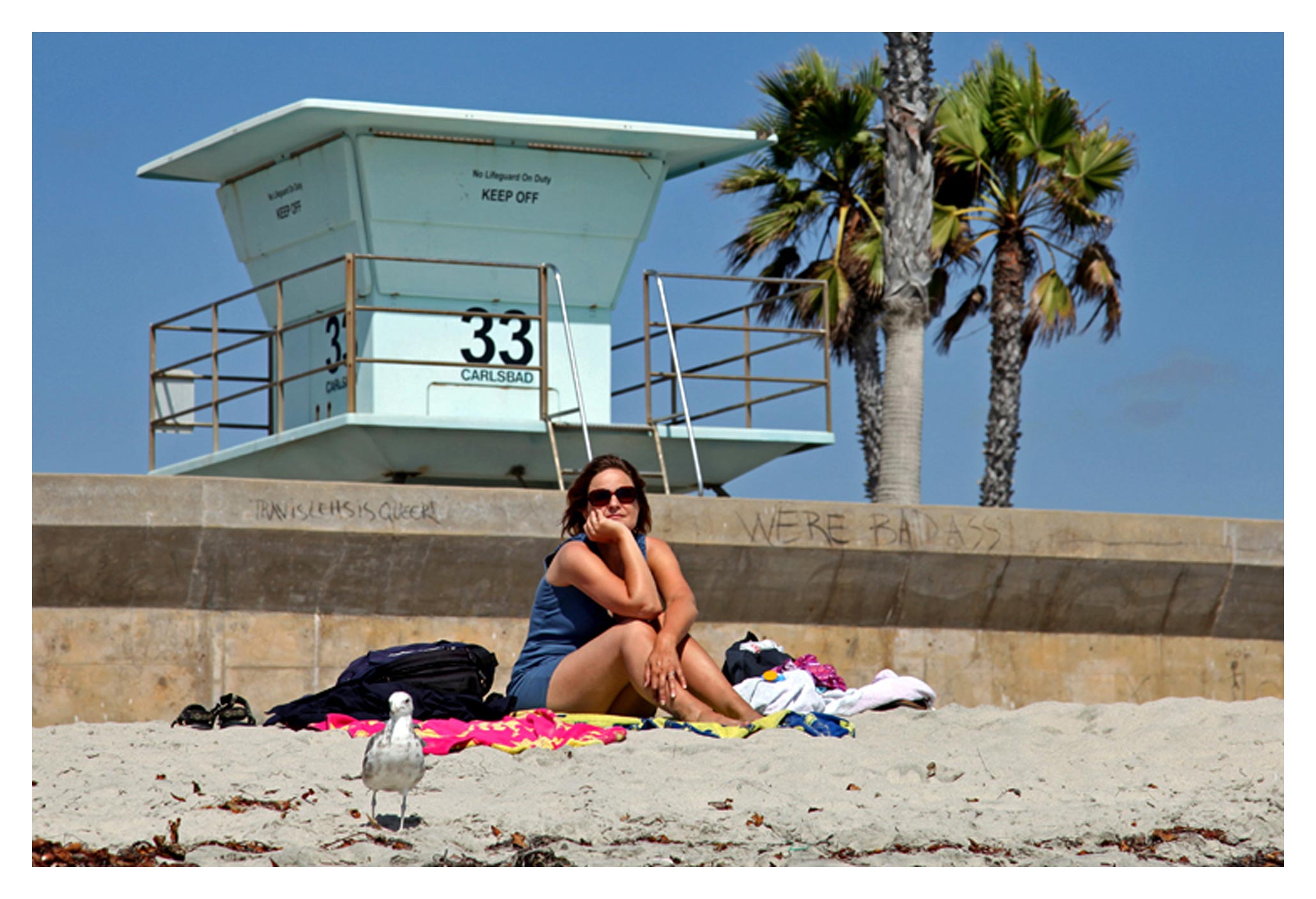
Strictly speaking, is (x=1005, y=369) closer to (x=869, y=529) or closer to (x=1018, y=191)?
(x=1018, y=191)

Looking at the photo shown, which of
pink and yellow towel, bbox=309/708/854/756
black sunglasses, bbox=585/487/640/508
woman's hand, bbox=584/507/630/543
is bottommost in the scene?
pink and yellow towel, bbox=309/708/854/756

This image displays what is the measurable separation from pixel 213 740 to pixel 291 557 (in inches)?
85.0

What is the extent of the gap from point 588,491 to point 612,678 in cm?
81

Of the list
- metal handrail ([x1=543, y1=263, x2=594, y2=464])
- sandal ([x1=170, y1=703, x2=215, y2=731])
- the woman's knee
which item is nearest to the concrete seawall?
sandal ([x1=170, y1=703, x2=215, y2=731])

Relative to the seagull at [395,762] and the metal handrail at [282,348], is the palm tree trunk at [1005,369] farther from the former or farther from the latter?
the seagull at [395,762]

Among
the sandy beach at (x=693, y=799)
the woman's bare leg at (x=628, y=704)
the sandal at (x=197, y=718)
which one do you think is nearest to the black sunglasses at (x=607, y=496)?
the woman's bare leg at (x=628, y=704)

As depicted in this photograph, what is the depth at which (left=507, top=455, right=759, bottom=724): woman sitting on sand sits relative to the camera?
6211mm

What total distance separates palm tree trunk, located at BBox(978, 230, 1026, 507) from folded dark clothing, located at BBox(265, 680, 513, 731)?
1512 cm

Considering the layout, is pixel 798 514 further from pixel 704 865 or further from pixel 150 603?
pixel 704 865

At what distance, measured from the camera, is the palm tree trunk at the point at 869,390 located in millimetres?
22844

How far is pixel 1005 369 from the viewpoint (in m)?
21.3

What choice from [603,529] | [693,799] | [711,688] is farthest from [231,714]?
[693,799]

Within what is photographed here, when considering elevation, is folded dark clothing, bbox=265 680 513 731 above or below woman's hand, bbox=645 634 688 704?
below

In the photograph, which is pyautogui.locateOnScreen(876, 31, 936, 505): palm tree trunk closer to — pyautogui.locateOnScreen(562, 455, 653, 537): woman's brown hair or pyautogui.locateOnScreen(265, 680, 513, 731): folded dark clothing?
pyautogui.locateOnScreen(562, 455, 653, 537): woman's brown hair
